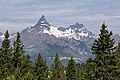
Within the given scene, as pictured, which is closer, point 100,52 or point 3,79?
point 3,79

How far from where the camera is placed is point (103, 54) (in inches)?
1395

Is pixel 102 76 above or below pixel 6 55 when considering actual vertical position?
below

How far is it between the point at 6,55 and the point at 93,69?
67.0 feet

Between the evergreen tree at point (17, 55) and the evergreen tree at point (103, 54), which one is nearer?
the evergreen tree at point (103, 54)

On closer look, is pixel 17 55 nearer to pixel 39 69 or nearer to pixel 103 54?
pixel 39 69

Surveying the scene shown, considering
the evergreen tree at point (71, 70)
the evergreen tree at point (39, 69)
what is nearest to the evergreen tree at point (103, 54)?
the evergreen tree at point (39, 69)

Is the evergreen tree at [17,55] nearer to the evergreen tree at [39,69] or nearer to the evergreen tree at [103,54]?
the evergreen tree at [39,69]

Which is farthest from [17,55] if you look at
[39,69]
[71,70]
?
[71,70]

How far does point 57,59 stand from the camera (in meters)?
111

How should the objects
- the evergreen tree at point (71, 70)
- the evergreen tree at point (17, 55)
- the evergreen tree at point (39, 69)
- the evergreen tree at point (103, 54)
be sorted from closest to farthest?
the evergreen tree at point (103, 54)
the evergreen tree at point (17, 55)
the evergreen tree at point (39, 69)
the evergreen tree at point (71, 70)

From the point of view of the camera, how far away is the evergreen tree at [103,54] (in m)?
35.5

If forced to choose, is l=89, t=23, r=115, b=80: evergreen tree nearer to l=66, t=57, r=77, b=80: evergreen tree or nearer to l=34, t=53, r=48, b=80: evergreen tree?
l=34, t=53, r=48, b=80: evergreen tree

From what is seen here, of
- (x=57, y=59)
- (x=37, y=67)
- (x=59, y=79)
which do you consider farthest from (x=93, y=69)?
(x=59, y=79)

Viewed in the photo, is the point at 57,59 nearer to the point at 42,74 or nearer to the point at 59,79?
the point at 59,79
